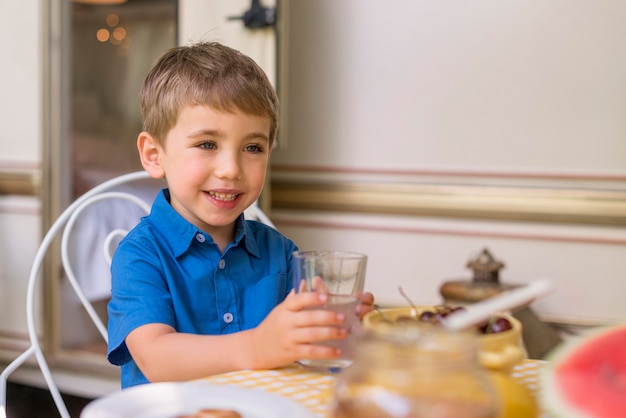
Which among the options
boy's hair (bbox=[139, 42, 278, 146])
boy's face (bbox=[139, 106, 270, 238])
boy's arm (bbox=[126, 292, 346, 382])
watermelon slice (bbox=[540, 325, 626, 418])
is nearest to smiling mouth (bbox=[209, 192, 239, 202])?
boy's face (bbox=[139, 106, 270, 238])

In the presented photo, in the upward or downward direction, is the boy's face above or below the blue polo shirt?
above

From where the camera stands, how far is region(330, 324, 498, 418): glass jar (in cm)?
46

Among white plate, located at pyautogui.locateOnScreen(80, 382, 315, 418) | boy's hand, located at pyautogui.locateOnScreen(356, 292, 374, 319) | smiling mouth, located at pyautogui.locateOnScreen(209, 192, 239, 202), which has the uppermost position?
smiling mouth, located at pyautogui.locateOnScreen(209, 192, 239, 202)

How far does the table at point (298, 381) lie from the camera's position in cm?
74

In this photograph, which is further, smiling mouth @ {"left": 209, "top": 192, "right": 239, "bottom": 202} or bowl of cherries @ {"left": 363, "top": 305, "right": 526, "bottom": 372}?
smiling mouth @ {"left": 209, "top": 192, "right": 239, "bottom": 202}

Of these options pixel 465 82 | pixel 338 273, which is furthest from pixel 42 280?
pixel 338 273

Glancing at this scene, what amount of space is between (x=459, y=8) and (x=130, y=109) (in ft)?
6.83

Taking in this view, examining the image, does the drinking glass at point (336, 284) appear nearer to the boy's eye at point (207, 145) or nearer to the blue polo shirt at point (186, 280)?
the blue polo shirt at point (186, 280)

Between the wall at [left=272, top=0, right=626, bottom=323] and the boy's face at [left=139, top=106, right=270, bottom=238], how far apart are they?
1.61 m

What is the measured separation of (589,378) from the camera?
0.55m

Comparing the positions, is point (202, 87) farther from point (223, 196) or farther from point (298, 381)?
Answer: point (298, 381)

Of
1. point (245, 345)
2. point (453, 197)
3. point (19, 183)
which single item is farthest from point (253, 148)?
point (19, 183)

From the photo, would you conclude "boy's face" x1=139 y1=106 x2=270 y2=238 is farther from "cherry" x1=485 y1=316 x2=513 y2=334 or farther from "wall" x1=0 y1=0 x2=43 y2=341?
"wall" x1=0 y1=0 x2=43 y2=341

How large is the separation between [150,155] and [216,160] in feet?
0.62
